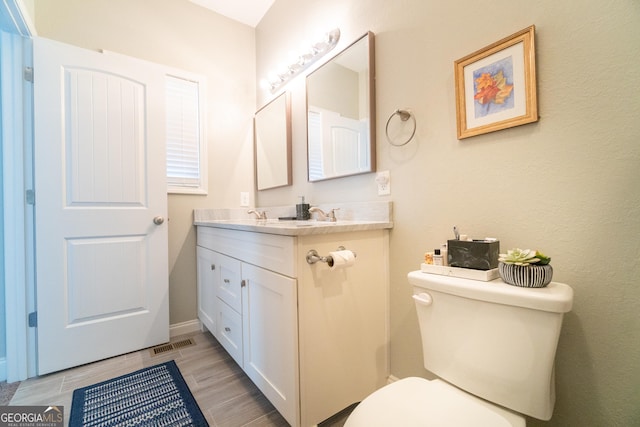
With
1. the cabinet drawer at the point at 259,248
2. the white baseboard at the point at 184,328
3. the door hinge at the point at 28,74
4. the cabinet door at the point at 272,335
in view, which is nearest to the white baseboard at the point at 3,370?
the white baseboard at the point at 184,328

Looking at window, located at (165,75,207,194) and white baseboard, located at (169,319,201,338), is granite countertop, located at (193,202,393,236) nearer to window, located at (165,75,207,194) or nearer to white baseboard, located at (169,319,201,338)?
window, located at (165,75,207,194)

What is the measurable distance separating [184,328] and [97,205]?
42.1 inches

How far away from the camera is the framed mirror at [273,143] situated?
2.00 meters

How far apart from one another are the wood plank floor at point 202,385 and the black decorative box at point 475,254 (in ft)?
2.99

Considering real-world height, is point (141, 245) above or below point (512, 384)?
above

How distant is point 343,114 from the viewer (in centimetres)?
154

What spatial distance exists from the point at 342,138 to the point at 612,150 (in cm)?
110

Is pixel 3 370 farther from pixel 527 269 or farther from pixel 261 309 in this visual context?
pixel 527 269

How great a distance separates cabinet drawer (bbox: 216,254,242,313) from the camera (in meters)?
1.40

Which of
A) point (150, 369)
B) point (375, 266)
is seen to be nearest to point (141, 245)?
point (150, 369)

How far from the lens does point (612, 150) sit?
2.38 feet

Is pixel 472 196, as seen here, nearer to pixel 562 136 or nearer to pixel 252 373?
pixel 562 136

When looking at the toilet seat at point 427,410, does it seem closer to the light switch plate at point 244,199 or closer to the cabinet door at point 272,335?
the cabinet door at point 272,335

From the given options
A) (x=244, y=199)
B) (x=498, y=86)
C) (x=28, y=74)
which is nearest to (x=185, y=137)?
(x=244, y=199)
